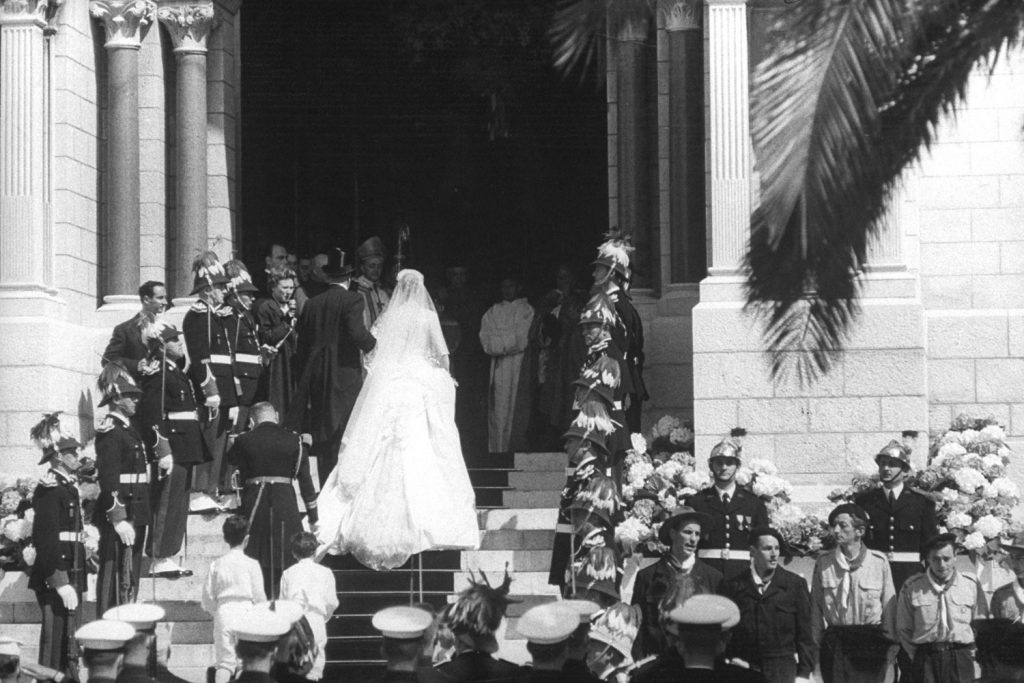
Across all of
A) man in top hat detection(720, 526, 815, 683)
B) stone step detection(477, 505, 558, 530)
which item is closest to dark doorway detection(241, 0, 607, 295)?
stone step detection(477, 505, 558, 530)

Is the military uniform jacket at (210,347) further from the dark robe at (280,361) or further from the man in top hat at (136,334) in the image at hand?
the dark robe at (280,361)

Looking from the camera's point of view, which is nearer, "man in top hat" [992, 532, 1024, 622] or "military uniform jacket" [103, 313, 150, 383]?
"man in top hat" [992, 532, 1024, 622]

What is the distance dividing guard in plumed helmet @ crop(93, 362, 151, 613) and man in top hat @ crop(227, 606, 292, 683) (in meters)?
6.79

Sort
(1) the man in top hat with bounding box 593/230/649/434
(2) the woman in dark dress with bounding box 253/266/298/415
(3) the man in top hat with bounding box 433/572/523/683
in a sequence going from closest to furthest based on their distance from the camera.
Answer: (3) the man in top hat with bounding box 433/572/523/683
(1) the man in top hat with bounding box 593/230/649/434
(2) the woman in dark dress with bounding box 253/266/298/415

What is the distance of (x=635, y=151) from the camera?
64.5 feet

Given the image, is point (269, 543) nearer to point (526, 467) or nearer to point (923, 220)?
point (526, 467)

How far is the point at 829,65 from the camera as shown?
8203 millimetres

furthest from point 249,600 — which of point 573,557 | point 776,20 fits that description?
point 776,20

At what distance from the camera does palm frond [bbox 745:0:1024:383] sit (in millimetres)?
8070

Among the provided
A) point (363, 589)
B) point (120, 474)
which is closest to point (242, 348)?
point (120, 474)

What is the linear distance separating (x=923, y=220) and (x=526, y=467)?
3.88m

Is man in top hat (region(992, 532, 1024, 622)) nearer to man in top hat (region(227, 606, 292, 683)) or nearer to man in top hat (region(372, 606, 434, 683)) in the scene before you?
man in top hat (region(372, 606, 434, 683))

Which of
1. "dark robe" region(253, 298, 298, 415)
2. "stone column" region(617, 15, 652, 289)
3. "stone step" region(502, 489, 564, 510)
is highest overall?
"stone column" region(617, 15, 652, 289)

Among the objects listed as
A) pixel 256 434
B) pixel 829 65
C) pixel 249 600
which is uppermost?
pixel 829 65
